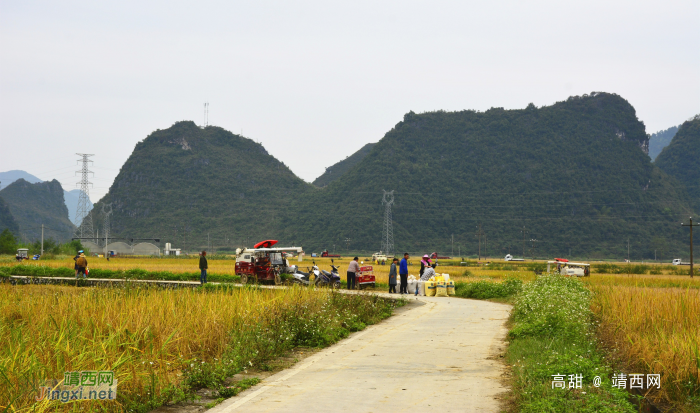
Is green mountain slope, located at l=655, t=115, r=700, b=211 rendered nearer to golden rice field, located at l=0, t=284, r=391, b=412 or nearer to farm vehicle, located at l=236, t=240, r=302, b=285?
farm vehicle, located at l=236, t=240, r=302, b=285

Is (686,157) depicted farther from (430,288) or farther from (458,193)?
(430,288)

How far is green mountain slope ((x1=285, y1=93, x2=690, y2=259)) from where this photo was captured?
131250 mm

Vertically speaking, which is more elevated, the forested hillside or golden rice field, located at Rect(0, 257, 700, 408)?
the forested hillside

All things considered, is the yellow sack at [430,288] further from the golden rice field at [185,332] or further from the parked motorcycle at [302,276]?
the golden rice field at [185,332]

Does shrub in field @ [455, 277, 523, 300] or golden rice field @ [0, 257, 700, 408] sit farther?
shrub in field @ [455, 277, 523, 300]

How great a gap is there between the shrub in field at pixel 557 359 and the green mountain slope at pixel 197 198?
130m

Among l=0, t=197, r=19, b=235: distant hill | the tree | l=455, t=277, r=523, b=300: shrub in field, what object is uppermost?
l=0, t=197, r=19, b=235: distant hill

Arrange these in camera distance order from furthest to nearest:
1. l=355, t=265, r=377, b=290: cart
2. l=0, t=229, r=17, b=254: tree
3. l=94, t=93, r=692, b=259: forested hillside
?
l=94, t=93, r=692, b=259: forested hillside < l=0, t=229, r=17, b=254: tree < l=355, t=265, r=377, b=290: cart

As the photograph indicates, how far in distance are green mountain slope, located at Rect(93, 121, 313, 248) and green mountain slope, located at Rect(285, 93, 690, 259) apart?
14.5 meters

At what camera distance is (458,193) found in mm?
156625

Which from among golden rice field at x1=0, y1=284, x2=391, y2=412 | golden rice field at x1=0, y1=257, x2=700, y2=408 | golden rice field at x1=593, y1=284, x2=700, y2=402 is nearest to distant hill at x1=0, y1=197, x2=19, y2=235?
golden rice field at x1=0, y1=284, x2=391, y2=412

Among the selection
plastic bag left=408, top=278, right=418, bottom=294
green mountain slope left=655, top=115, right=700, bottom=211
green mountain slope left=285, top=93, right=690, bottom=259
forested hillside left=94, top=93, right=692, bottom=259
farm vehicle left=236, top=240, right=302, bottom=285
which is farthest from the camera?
green mountain slope left=655, top=115, right=700, bottom=211

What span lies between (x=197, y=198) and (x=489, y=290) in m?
153

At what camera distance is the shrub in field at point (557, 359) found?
21.0ft
